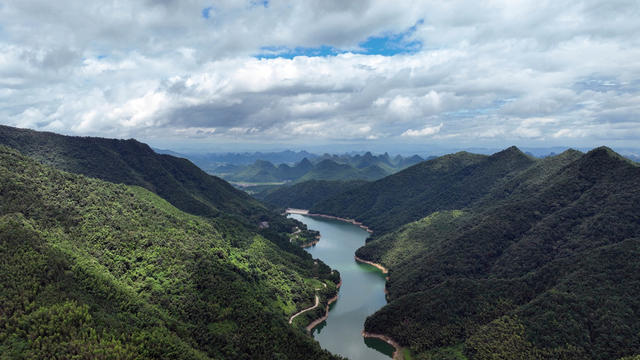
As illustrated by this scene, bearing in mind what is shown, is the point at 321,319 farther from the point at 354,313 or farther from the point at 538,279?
the point at 538,279

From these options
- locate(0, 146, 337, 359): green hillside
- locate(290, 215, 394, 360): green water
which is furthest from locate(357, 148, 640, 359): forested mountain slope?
locate(0, 146, 337, 359): green hillside

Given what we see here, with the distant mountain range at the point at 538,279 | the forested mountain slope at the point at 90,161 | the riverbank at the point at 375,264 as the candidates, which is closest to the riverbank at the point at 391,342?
the distant mountain range at the point at 538,279

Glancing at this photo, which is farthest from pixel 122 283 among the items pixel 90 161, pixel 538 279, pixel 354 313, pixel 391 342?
pixel 90 161

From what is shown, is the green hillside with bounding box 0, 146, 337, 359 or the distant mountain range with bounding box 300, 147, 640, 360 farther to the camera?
the distant mountain range with bounding box 300, 147, 640, 360

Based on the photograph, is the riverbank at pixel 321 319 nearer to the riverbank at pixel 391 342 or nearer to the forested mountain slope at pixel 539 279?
the riverbank at pixel 391 342

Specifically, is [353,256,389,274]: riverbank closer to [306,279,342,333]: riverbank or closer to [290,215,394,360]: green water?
[290,215,394,360]: green water
